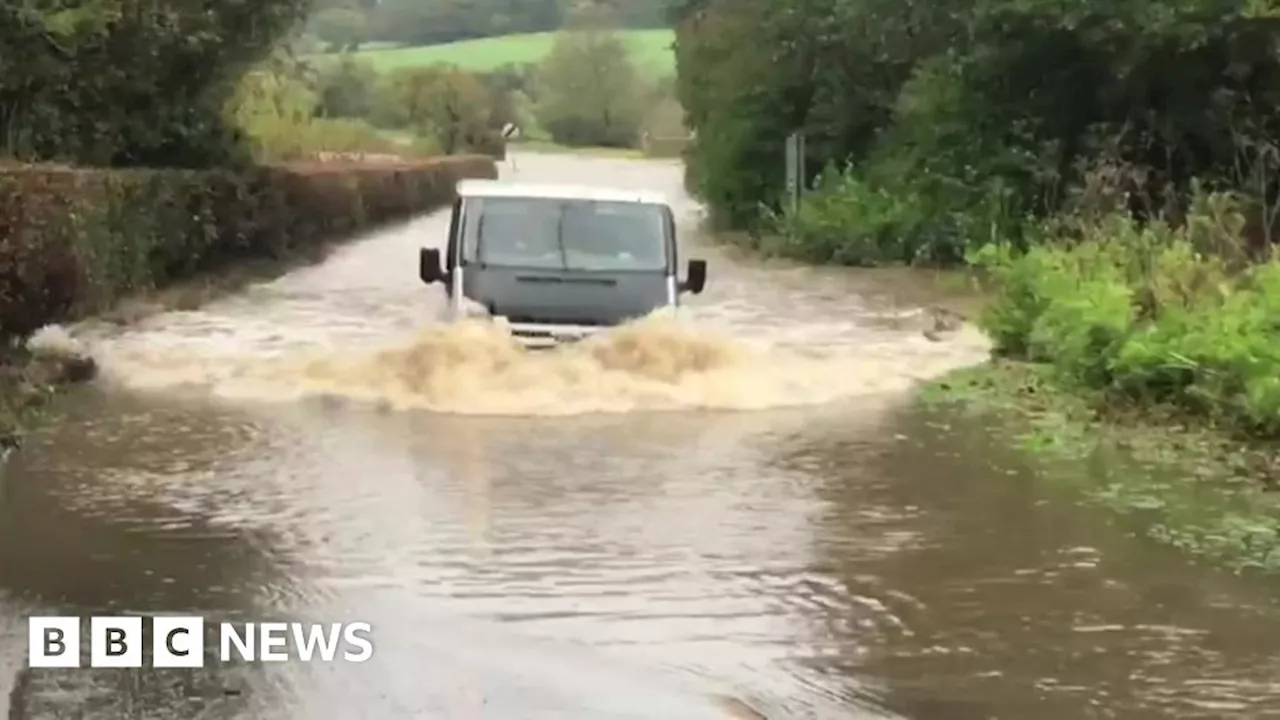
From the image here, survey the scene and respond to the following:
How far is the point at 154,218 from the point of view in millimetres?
20953

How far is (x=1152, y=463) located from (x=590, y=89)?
89133 mm

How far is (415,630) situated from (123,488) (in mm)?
3480

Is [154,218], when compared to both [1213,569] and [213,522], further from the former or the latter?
[1213,569]

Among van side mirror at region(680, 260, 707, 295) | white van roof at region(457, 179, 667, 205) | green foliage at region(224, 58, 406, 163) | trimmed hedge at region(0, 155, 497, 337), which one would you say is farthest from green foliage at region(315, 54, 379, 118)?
van side mirror at region(680, 260, 707, 295)

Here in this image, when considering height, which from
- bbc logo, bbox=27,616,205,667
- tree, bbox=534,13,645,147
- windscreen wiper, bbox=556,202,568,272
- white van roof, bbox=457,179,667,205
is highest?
white van roof, bbox=457,179,667,205

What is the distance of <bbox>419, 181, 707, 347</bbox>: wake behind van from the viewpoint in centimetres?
1405

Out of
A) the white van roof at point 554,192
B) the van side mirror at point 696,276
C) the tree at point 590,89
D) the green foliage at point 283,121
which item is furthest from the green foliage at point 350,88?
the van side mirror at point 696,276

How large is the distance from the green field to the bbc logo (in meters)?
83.3

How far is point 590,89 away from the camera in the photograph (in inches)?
3895

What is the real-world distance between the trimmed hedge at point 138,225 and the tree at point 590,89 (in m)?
59.8

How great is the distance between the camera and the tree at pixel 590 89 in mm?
96000

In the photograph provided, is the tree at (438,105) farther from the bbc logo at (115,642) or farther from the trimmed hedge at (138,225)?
the bbc logo at (115,642)

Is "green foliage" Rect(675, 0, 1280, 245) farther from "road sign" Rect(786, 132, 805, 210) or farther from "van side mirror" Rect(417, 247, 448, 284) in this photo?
"van side mirror" Rect(417, 247, 448, 284)

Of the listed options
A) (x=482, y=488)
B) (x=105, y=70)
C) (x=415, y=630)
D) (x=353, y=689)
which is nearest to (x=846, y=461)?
(x=482, y=488)
